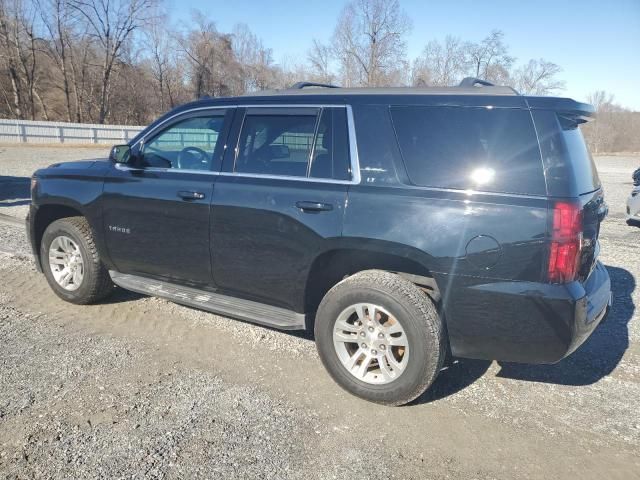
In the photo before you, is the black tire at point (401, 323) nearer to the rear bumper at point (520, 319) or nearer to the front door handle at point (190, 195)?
the rear bumper at point (520, 319)

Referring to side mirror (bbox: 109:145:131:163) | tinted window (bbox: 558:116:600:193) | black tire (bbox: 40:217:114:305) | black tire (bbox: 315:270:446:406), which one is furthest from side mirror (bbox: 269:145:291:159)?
black tire (bbox: 40:217:114:305)

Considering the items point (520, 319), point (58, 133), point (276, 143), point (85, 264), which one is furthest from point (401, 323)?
point (58, 133)

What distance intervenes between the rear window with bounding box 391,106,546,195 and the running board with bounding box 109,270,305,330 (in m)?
1.35

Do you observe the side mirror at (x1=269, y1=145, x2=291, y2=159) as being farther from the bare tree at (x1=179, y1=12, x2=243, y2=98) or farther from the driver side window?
the bare tree at (x1=179, y1=12, x2=243, y2=98)

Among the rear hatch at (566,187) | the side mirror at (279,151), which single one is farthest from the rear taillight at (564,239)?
the side mirror at (279,151)

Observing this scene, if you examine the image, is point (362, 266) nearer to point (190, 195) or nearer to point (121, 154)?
point (190, 195)

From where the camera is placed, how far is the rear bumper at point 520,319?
108 inches

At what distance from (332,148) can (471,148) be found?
922 millimetres

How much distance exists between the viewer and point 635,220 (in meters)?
9.18

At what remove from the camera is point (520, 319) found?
279 centimetres

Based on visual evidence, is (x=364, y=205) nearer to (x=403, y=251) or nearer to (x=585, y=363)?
(x=403, y=251)

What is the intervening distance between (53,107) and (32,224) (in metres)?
53.8

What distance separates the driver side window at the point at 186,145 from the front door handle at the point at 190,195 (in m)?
0.23

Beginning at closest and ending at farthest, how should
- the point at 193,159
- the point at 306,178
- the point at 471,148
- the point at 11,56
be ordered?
the point at 471,148, the point at 306,178, the point at 193,159, the point at 11,56
